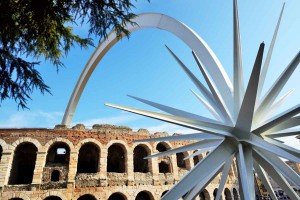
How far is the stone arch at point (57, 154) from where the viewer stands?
1488 cm

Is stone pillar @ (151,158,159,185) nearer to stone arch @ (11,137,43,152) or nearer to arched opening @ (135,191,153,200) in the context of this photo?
arched opening @ (135,191,153,200)

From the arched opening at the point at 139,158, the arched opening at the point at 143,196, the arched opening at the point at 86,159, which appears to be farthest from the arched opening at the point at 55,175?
the arched opening at the point at 139,158

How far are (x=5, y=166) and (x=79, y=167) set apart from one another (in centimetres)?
594

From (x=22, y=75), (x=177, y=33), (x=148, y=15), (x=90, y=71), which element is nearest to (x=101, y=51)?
(x=90, y=71)

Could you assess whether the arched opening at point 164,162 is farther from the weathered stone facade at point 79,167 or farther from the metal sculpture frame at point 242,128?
the metal sculpture frame at point 242,128

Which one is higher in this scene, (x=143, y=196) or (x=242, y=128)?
(x=242, y=128)

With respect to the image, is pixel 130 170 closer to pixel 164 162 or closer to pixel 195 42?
pixel 164 162

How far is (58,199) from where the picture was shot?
46.2 feet

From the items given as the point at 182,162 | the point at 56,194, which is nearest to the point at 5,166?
the point at 56,194

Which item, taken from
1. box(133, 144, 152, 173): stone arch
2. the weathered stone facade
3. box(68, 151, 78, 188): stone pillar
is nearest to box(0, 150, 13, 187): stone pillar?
the weathered stone facade

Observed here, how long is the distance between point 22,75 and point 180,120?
4.02 meters

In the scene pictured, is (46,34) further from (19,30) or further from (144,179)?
(144,179)

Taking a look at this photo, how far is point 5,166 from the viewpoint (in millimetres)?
13000

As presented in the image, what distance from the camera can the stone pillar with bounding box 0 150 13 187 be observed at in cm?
1267
